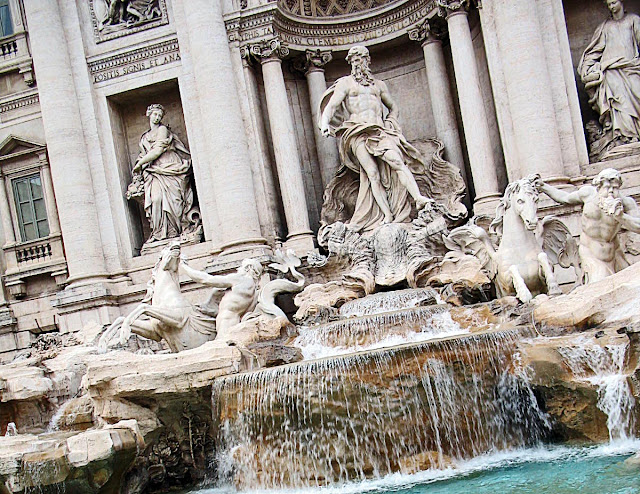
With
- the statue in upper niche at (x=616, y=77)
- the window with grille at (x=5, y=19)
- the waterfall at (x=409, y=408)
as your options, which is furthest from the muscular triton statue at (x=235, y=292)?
the window with grille at (x=5, y=19)

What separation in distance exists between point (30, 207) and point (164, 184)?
3.15m

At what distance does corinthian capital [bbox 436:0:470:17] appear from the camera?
1207 cm

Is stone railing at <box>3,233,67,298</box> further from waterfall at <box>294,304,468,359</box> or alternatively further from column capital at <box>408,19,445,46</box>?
column capital at <box>408,19,445,46</box>

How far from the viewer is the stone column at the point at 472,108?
38.7 feet

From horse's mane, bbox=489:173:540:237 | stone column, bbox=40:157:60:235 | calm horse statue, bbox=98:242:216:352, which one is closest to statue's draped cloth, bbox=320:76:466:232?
horse's mane, bbox=489:173:540:237

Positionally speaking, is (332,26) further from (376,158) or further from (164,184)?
(164,184)

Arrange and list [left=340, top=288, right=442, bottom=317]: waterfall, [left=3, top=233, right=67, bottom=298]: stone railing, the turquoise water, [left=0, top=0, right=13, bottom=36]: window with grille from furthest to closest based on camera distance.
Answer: [left=0, top=0, right=13, bottom=36]: window with grille, [left=3, top=233, right=67, bottom=298]: stone railing, [left=340, top=288, right=442, bottom=317]: waterfall, the turquoise water

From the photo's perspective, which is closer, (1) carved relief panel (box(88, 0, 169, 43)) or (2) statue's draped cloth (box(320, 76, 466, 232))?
(2) statue's draped cloth (box(320, 76, 466, 232))

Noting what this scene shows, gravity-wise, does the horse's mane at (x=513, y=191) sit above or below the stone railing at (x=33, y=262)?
below

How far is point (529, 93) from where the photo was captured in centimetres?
1131

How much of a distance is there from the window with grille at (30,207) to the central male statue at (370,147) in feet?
19.6

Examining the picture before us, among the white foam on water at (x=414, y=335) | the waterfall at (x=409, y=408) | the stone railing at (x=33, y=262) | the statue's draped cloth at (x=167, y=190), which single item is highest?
the statue's draped cloth at (x=167, y=190)

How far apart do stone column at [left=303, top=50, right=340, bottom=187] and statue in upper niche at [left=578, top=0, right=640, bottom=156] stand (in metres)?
4.49

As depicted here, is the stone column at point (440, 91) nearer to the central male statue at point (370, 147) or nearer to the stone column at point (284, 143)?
the central male statue at point (370, 147)
